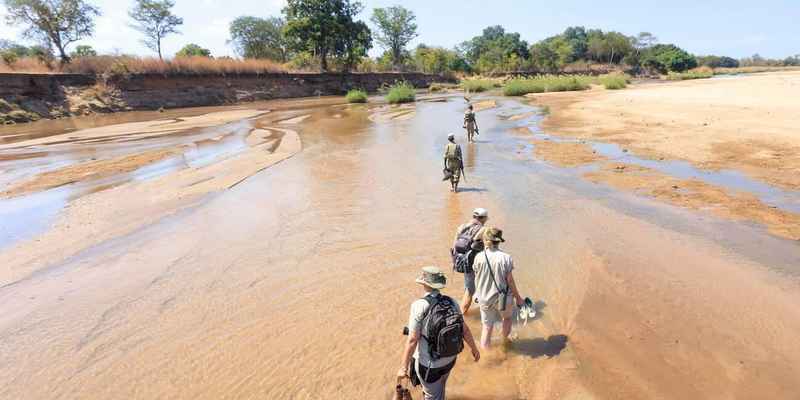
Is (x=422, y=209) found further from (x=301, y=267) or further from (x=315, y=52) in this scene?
(x=315, y=52)

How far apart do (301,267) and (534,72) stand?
100439 millimetres

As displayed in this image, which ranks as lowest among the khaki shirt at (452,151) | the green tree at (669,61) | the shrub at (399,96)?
the khaki shirt at (452,151)

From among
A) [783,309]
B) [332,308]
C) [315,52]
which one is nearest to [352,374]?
[332,308]

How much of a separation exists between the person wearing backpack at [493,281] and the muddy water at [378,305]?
558 mm

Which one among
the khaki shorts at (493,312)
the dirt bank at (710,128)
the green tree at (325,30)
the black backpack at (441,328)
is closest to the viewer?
the black backpack at (441,328)

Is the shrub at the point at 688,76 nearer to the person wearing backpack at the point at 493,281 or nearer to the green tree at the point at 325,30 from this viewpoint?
the green tree at the point at 325,30

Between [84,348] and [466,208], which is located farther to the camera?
[466,208]

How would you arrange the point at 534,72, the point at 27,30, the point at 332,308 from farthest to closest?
1. the point at 534,72
2. the point at 27,30
3. the point at 332,308

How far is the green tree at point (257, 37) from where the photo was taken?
91188 millimetres

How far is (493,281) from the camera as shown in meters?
4.88

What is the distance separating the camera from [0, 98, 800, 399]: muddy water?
4.90 metres

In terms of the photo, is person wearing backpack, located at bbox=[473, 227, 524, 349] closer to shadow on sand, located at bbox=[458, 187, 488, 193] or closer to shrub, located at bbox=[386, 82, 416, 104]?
shadow on sand, located at bbox=[458, 187, 488, 193]

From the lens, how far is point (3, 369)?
17.4 ft

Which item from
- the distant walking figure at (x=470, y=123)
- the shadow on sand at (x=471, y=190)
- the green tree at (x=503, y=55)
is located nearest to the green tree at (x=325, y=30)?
the green tree at (x=503, y=55)
